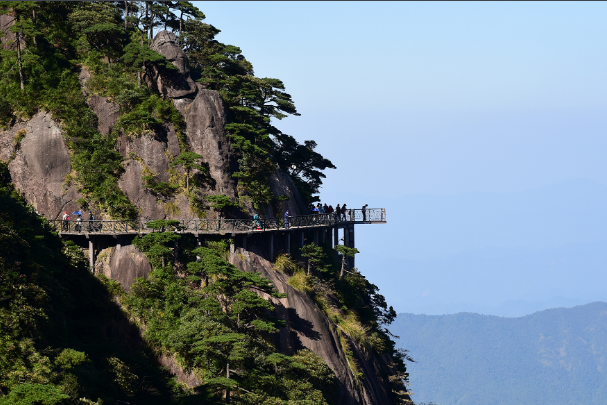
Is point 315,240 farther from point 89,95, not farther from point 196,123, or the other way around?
point 89,95

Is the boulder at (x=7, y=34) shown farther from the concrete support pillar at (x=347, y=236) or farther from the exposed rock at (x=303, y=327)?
the concrete support pillar at (x=347, y=236)

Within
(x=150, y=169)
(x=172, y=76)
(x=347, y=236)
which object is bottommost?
(x=347, y=236)

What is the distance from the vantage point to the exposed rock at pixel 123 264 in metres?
46.6

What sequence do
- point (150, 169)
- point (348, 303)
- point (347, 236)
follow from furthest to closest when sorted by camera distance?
point (347, 236) → point (348, 303) → point (150, 169)

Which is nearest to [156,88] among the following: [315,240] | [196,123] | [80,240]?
[196,123]

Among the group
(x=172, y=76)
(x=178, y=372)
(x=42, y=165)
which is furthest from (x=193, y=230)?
(x=172, y=76)

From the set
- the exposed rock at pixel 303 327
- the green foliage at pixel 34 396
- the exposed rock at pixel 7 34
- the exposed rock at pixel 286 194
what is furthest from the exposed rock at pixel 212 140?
the green foliage at pixel 34 396

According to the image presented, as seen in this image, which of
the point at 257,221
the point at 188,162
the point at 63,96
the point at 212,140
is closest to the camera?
the point at 188,162

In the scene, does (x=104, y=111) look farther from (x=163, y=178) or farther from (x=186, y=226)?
(x=186, y=226)

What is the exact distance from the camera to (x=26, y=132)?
5138cm

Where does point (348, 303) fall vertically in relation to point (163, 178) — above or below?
below

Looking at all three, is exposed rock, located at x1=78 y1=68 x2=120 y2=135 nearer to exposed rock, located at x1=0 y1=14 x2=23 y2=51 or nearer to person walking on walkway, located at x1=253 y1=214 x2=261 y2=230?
exposed rock, located at x1=0 y1=14 x2=23 y2=51

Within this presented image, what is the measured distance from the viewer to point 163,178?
5162cm

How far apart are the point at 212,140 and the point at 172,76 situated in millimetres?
7238
